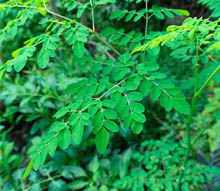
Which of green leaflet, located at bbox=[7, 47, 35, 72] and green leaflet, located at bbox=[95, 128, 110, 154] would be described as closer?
green leaflet, located at bbox=[95, 128, 110, 154]

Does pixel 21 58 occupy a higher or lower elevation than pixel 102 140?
higher

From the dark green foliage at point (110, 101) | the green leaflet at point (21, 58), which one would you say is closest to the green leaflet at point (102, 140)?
the dark green foliage at point (110, 101)

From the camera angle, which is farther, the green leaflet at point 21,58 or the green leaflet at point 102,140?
the green leaflet at point 21,58

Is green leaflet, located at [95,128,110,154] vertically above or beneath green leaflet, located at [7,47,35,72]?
beneath

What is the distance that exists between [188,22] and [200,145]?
6.23 ft

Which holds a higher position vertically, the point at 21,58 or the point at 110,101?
the point at 21,58

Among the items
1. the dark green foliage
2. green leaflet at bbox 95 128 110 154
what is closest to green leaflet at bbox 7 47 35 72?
the dark green foliage

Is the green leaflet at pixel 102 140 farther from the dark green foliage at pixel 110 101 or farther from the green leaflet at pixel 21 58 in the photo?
the green leaflet at pixel 21 58

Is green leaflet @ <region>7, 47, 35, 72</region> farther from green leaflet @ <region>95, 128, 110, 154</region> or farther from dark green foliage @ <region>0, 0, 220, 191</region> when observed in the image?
green leaflet @ <region>95, 128, 110, 154</region>

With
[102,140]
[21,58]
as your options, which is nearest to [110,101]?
[102,140]

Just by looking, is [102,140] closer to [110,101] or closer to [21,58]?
[110,101]

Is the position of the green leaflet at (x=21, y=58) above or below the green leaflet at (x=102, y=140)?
above

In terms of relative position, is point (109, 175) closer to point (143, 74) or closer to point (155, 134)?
point (155, 134)

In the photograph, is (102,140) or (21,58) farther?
(21,58)
